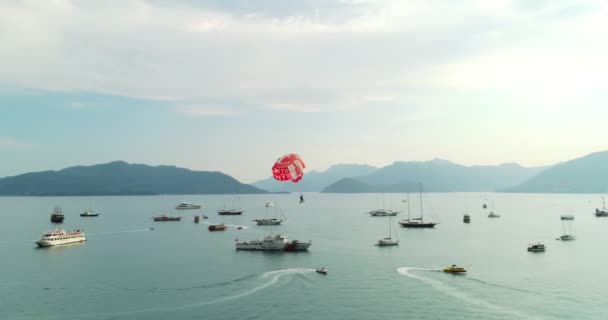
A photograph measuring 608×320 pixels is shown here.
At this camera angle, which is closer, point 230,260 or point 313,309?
point 313,309

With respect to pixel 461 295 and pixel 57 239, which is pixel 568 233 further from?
pixel 57 239

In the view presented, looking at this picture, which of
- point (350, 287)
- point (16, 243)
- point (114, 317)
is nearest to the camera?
point (114, 317)

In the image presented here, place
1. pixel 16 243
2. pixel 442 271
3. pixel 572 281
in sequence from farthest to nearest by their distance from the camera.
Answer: pixel 16 243
pixel 442 271
pixel 572 281

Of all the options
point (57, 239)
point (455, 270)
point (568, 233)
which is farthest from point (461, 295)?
point (568, 233)

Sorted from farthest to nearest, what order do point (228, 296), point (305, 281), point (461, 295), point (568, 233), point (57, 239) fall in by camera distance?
point (568, 233) → point (57, 239) → point (305, 281) → point (461, 295) → point (228, 296)

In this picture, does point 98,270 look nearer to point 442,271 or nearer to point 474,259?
point 442,271

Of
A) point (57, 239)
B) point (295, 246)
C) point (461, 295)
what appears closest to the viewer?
point (461, 295)

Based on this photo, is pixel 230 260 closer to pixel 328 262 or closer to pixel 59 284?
pixel 328 262

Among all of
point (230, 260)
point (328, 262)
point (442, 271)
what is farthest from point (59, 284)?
point (442, 271)

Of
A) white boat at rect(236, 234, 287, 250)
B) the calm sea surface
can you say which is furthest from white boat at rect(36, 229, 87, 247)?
white boat at rect(236, 234, 287, 250)
